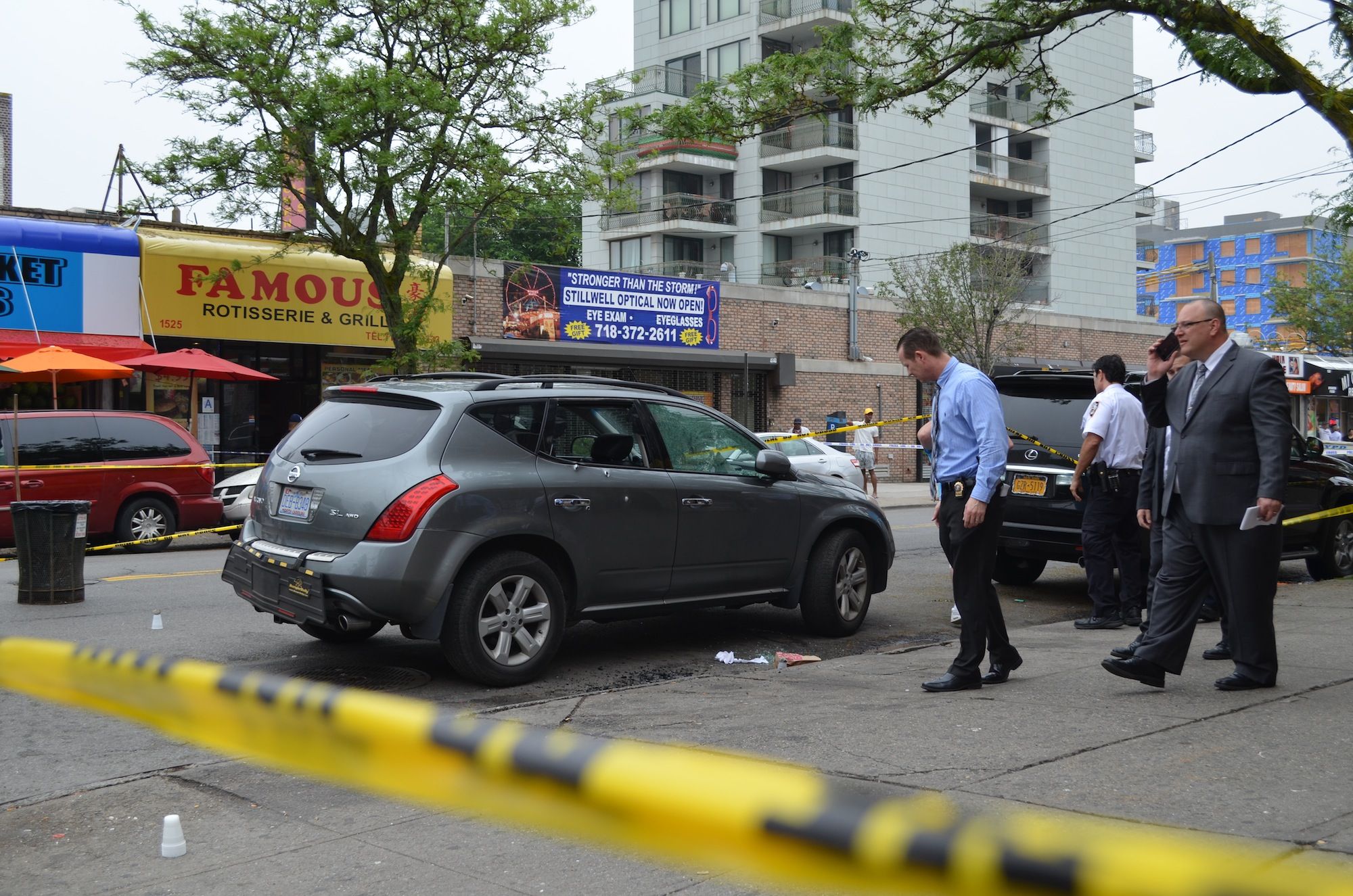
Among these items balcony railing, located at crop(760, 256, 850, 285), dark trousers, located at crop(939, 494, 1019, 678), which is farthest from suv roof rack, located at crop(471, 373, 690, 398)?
balcony railing, located at crop(760, 256, 850, 285)

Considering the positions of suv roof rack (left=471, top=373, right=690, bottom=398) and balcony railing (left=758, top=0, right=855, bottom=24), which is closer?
suv roof rack (left=471, top=373, right=690, bottom=398)

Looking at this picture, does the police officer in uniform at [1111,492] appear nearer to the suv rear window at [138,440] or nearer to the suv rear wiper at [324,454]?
the suv rear wiper at [324,454]

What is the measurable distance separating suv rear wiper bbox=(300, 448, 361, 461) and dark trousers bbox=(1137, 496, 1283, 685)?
4.44 m

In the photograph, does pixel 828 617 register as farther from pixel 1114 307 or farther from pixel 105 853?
pixel 1114 307

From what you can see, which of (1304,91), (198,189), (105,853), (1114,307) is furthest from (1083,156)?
(105,853)

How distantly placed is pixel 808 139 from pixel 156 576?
3747cm

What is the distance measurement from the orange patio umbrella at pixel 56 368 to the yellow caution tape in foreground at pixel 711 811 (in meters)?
16.4

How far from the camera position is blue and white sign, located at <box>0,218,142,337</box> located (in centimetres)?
1975

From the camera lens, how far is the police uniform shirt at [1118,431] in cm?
895

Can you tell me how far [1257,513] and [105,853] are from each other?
5225mm

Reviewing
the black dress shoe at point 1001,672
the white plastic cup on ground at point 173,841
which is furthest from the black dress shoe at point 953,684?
the white plastic cup on ground at point 173,841

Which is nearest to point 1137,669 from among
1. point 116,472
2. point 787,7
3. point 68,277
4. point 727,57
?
point 116,472

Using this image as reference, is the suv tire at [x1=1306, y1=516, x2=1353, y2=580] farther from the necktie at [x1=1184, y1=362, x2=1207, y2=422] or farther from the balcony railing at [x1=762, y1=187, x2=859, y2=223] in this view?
the balcony railing at [x1=762, y1=187, x2=859, y2=223]

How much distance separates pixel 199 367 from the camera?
63.1ft
